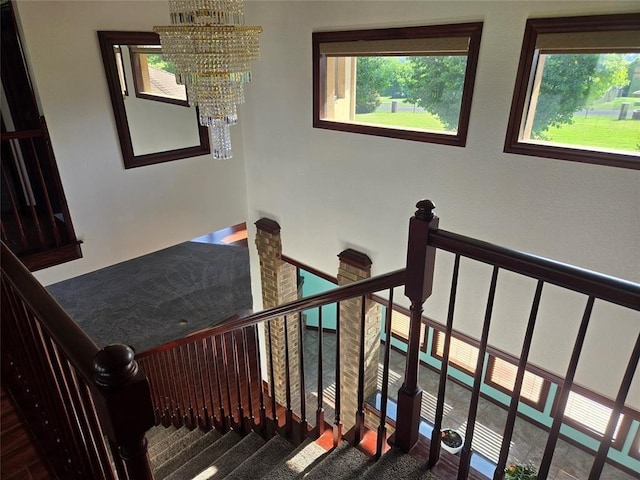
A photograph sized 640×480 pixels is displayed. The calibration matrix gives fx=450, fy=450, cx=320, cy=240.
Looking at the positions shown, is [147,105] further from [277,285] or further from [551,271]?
[551,271]

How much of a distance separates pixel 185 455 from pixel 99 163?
2621mm

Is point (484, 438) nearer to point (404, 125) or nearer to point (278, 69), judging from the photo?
point (404, 125)

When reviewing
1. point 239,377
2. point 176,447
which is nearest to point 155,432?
point 176,447

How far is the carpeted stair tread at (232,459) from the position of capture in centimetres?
253

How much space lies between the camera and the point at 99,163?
4.09m

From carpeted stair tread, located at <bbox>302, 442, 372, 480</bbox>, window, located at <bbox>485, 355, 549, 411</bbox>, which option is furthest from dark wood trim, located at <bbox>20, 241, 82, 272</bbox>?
window, located at <bbox>485, 355, 549, 411</bbox>

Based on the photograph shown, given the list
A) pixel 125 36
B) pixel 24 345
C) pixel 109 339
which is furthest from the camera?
pixel 109 339

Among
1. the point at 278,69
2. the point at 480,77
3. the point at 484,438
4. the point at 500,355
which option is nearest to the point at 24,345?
the point at 480,77

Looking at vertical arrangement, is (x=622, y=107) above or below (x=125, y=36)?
below

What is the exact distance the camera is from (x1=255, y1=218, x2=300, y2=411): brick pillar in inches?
208

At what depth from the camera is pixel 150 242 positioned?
471 centimetres

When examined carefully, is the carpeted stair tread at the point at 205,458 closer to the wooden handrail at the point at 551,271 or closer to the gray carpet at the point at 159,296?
Result: the wooden handrail at the point at 551,271

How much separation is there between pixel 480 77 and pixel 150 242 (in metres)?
3.49

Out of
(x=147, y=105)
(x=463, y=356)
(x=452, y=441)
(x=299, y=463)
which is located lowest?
(x=452, y=441)
